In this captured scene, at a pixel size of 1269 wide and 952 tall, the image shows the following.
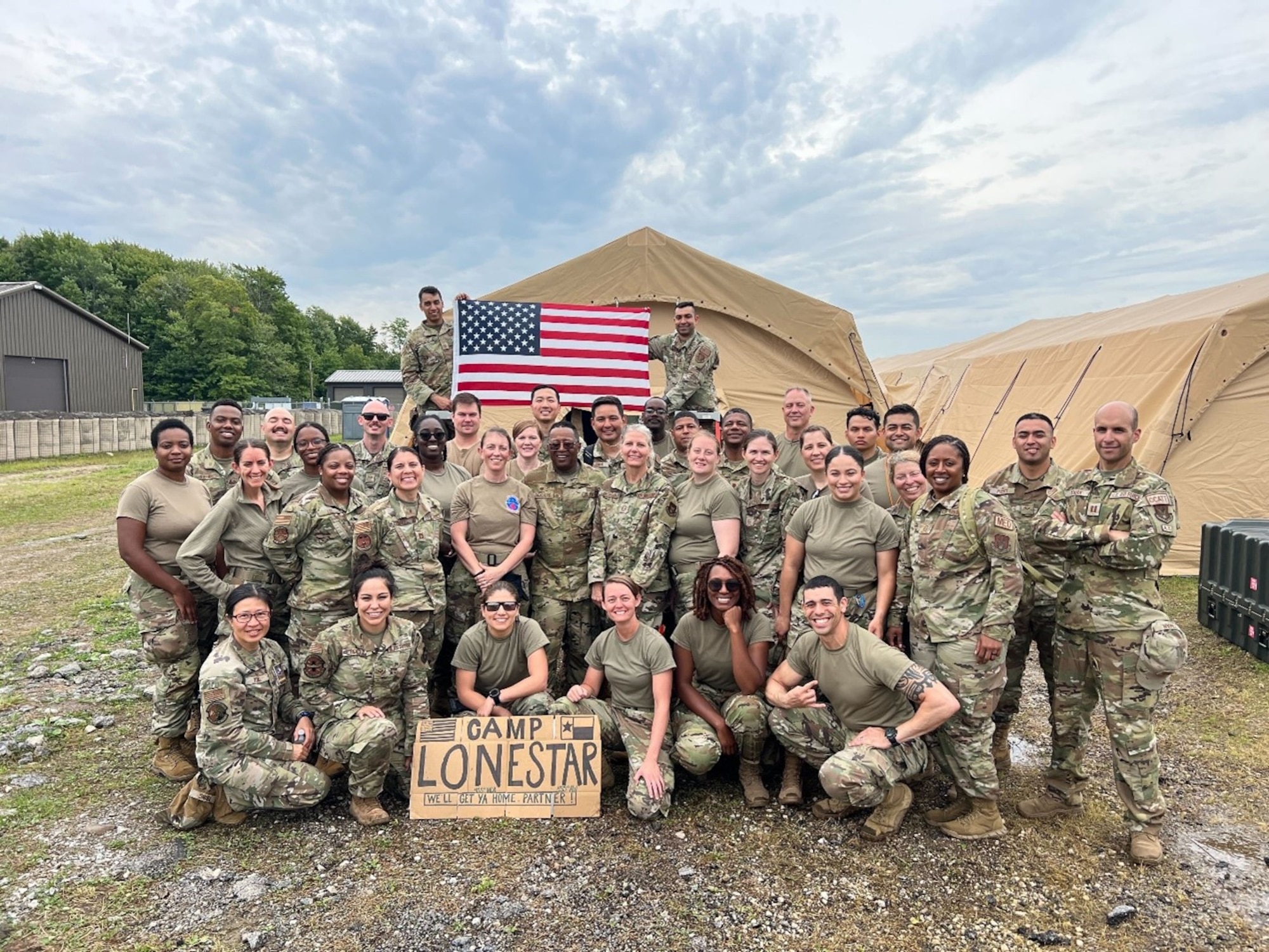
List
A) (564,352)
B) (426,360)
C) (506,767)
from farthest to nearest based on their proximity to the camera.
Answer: (564,352) < (426,360) < (506,767)

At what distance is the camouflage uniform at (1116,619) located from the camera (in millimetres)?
3342

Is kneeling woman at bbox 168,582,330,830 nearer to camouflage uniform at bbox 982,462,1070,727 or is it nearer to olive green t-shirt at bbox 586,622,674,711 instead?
olive green t-shirt at bbox 586,622,674,711

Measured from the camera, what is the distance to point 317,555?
4039 mm

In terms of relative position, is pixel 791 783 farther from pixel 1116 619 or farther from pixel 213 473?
pixel 213 473

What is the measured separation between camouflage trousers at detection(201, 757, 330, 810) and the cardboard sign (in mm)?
476

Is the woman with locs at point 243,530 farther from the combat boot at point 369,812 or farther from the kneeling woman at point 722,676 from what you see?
the kneeling woman at point 722,676

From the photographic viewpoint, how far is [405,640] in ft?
12.8

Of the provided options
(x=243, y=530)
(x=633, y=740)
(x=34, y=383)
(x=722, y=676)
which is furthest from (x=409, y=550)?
(x=34, y=383)

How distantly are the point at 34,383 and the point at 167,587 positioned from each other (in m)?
33.8

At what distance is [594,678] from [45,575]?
8022 mm

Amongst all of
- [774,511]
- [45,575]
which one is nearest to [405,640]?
[774,511]

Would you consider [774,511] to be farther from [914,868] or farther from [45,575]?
[45,575]

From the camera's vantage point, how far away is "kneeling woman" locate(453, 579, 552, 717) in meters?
4.00

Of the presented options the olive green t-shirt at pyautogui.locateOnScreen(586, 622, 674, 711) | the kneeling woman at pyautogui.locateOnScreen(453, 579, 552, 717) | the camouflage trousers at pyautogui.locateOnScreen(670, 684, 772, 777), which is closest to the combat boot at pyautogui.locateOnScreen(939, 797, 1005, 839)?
the camouflage trousers at pyautogui.locateOnScreen(670, 684, 772, 777)
